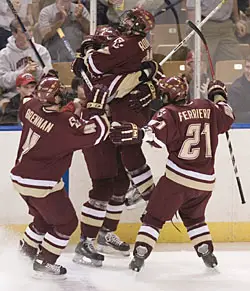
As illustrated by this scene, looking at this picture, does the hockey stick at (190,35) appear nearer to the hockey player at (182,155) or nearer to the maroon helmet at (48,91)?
the hockey player at (182,155)

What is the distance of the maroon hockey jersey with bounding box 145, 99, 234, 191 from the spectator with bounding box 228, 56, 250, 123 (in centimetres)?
106

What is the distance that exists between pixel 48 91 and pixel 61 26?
1.53 metres

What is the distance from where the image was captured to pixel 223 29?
16.9 feet

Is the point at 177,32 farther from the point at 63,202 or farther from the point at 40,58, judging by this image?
the point at 63,202

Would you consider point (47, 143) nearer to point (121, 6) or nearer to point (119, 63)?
point (119, 63)

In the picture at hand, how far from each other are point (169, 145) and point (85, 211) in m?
0.65

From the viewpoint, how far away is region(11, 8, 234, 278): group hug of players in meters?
3.62

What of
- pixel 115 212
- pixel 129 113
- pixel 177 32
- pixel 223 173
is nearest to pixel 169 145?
pixel 129 113

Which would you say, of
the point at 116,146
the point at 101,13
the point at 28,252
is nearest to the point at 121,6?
the point at 101,13

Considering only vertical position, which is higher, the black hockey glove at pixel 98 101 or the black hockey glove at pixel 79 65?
the black hockey glove at pixel 98 101

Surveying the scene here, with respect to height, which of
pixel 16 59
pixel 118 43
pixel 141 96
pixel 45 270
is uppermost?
pixel 118 43

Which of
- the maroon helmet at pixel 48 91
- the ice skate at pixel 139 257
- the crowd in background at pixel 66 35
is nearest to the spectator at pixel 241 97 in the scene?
the crowd in background at pixel 66 35

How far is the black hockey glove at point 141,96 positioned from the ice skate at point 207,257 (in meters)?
0.80

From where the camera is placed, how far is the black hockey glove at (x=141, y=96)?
4.11m
